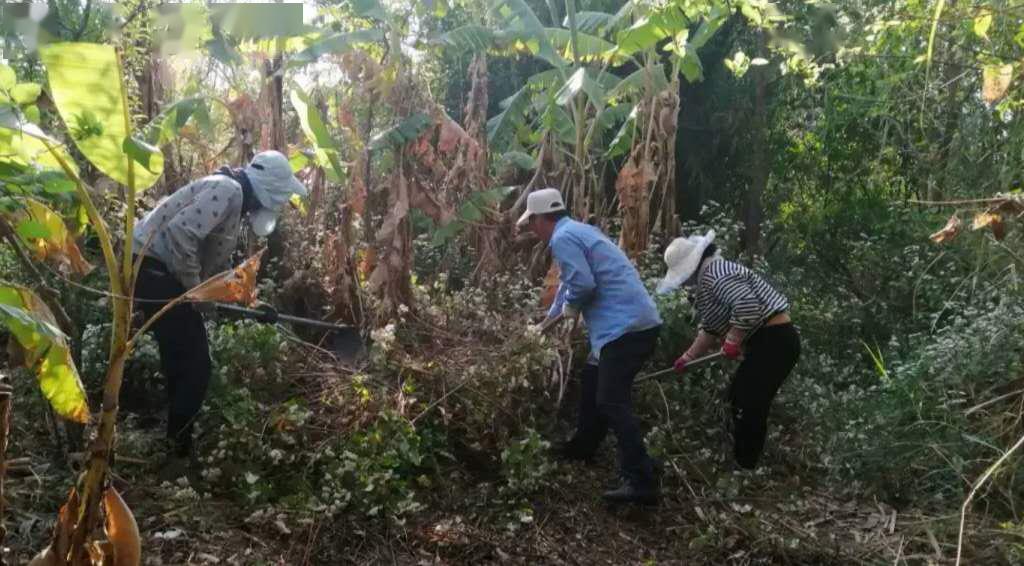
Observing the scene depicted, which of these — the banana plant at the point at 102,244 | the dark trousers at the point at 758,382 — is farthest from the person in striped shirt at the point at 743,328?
the banana plant at the point at 102,244

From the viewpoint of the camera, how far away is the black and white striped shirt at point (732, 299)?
18.7ft

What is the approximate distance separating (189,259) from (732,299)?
123 inches

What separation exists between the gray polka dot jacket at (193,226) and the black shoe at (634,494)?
8.37 ft

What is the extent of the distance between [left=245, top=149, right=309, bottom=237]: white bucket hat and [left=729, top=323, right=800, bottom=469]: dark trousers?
115 inches

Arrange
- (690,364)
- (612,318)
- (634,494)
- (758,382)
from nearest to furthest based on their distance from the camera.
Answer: (634,494) < (612,318) < (758,382) < (690,364)

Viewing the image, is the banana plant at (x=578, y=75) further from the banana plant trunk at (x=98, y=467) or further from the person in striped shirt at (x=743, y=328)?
the banana plant trunk at (x=98, y=467)

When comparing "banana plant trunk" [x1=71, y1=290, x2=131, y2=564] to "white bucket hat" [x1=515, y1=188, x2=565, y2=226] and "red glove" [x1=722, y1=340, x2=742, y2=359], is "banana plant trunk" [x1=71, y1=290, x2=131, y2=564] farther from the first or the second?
"red glove" [x1=722, y1=340, x2=742, y2=359]

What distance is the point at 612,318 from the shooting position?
17.4 feet

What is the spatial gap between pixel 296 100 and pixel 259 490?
2.41 meters

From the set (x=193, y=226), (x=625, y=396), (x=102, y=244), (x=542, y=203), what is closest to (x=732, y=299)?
(x=625, y=396)

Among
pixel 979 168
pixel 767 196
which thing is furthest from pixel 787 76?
pixel 979 168

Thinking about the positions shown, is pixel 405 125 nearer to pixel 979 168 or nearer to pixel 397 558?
pixel 397 558

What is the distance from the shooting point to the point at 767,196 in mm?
12109

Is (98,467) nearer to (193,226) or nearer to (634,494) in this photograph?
(193,226)
